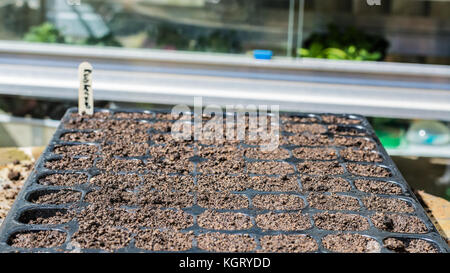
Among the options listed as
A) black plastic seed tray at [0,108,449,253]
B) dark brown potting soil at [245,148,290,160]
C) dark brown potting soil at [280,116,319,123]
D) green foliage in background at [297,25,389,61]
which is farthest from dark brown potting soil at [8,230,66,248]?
green foliage in background at [297,25,389,61]

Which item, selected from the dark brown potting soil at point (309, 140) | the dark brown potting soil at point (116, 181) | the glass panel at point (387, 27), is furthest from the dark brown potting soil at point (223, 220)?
the glass panel at point (387, 27)

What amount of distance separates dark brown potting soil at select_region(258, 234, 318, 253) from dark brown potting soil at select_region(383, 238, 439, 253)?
188mm

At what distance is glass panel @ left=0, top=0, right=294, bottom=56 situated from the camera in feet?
11.4

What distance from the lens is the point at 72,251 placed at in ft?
4.18

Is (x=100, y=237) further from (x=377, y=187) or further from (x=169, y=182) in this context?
(x=377, y=187)

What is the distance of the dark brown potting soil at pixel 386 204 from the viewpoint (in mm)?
1568

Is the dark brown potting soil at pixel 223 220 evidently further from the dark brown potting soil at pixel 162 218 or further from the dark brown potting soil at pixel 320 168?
the dark brown potting soil at pixel 320 168

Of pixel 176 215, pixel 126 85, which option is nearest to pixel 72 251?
pixel 176 215

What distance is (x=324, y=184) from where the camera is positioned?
169 centimetres

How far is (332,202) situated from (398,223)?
7.6 inches

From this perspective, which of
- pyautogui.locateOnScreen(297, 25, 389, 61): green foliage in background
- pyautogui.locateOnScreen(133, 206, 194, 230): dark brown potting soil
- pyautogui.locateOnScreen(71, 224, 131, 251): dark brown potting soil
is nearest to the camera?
pyautogui.locateOnScreen(71, 224, 131, 251): dark brown potting soil

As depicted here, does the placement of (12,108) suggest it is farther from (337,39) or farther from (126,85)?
(337,39)

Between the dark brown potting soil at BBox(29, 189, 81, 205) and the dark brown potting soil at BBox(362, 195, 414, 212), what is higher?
the dark brown potting soil at BBox(29, 189, 81, 205)

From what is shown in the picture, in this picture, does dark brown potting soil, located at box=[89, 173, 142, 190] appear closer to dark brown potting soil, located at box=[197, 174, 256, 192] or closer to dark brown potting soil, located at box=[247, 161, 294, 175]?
dark brown potting soil, located at box=[197, 174, 256, 192]
